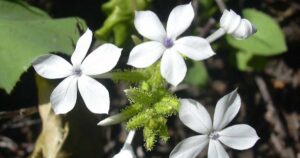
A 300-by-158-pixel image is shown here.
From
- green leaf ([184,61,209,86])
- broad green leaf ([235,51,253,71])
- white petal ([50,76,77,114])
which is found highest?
white petal ([50,76,77,114])

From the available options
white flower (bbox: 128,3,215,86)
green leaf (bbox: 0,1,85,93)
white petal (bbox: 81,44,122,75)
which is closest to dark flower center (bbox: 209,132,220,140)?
white flower (bbox: 128,3,215,86)

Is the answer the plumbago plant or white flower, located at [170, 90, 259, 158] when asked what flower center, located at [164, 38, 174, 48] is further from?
white flower, located at [170, 90, 259, 158]

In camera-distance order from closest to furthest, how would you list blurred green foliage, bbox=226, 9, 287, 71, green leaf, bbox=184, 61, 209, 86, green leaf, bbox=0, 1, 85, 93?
green leaf, bbox=0, 1, 85, 93
green leaf, bbox=184, 61, 209, 86
blurred green foliage, bbox=226, 9, 287, 71

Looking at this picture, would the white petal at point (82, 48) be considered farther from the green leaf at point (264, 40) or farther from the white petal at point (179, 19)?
the green leaf at point (264, 40)

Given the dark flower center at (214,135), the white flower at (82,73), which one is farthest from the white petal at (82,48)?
the dark flower center at (214,135)

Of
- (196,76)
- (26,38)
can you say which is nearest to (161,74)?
(26,38)

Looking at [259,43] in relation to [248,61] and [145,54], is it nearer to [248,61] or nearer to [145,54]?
[248,61]

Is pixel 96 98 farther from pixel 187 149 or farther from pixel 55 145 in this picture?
pixel 55 145
